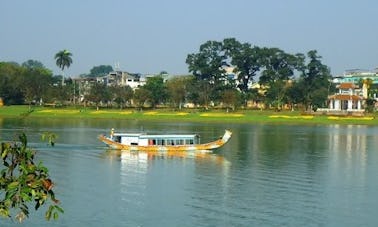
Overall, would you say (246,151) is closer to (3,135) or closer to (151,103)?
(3,135)

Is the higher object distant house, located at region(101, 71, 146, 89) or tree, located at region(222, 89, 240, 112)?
distant house, located at region(101, 71, 146, 89)

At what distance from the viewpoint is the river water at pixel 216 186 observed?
2316cm

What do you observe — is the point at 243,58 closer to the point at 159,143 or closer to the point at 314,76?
the point at 314,76

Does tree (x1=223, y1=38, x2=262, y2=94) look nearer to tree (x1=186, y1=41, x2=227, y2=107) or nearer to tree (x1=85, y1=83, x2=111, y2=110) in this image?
tree (x1=186, y1=41, x2=227, y2=107)

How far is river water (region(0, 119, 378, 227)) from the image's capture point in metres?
23.2

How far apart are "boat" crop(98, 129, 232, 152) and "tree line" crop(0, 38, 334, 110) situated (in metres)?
60.5

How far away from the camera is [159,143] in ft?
159

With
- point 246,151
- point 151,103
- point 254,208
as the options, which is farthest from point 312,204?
point 151,103

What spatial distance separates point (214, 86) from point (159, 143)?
72.5 metres

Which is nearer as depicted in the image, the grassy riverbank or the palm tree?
the grassy riverbank

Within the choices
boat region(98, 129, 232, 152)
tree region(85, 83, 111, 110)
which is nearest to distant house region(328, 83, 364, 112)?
tree region(85, 83, 111, 110)

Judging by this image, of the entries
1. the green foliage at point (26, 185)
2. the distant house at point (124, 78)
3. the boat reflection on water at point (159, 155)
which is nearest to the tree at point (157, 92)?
the distant house at point (124, 78)

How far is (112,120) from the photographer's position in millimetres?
88812

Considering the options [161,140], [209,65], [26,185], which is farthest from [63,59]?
[26,185]
